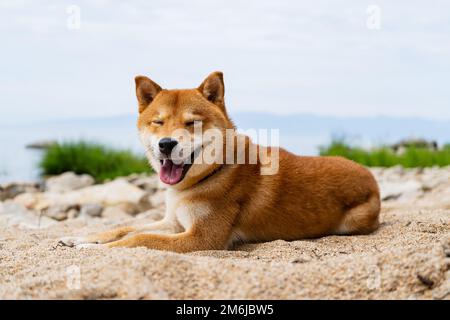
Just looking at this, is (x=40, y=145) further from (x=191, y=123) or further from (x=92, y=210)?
(x=191, y=123)

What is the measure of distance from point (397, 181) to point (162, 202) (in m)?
3.71

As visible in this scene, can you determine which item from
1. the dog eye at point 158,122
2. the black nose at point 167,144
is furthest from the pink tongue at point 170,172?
the dog eye at point 158,122

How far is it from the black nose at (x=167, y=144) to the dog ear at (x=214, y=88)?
0.61 metres

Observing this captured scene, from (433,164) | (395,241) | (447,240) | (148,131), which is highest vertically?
(148,131)

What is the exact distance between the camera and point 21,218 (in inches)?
326

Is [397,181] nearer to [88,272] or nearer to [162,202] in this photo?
[162,202]

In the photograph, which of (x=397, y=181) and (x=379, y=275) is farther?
(x=397, y=181)

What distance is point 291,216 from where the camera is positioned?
5.09 metres

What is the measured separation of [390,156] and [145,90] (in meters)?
8.94

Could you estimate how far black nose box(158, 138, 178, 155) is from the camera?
462 cm

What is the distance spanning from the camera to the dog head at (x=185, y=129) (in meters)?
4.71

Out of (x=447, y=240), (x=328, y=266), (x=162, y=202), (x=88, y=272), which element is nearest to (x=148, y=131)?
(x=88, y=272)

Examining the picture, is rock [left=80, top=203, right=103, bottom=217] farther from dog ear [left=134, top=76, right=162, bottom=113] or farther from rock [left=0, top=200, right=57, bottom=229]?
dog ear [left=134, top=76, right=162, bottom=113]
